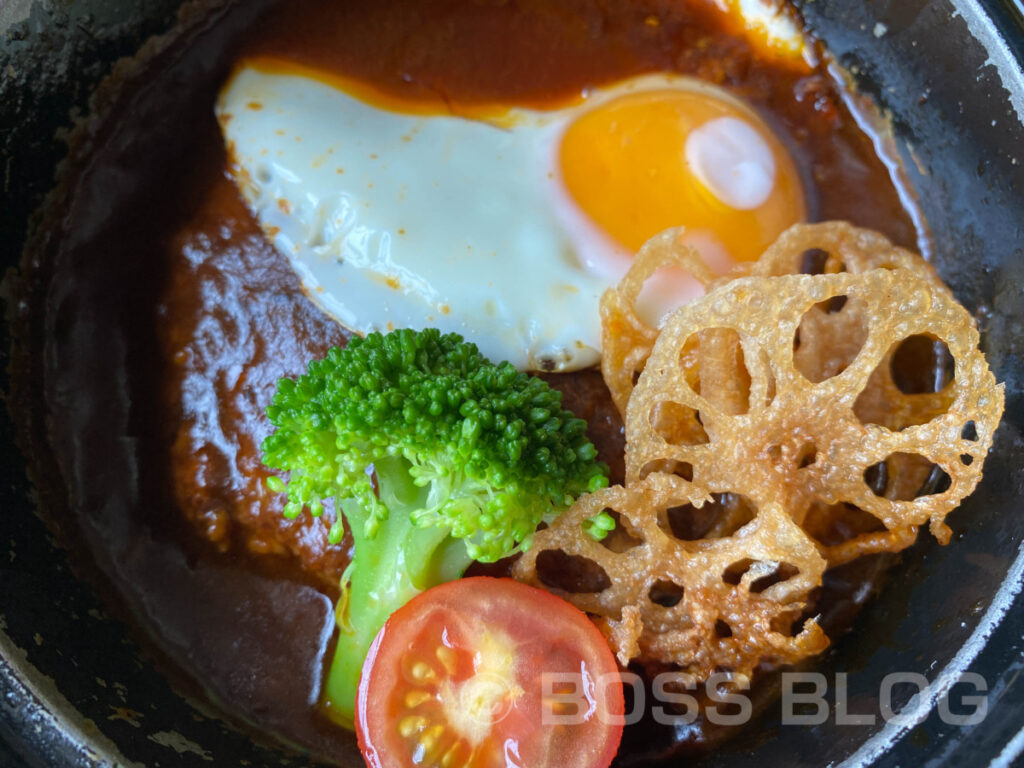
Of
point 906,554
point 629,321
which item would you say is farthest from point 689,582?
point 906,554

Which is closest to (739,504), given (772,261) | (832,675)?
(832,675)

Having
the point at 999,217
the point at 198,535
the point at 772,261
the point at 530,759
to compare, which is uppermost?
the point at 999,217

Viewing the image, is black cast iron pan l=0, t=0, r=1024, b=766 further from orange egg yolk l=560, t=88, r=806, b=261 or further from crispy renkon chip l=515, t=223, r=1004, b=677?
orange egg yolk l=560, t=88, r=806, b=261

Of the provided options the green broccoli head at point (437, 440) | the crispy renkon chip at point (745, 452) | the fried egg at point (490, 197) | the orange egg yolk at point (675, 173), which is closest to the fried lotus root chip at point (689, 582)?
the crispy renkon chip at point (745, 452)

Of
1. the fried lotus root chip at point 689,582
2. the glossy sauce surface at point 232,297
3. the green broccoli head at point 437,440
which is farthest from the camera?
the glossy sauce surface at point 232,297

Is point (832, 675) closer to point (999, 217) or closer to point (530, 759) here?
point (530, 759)

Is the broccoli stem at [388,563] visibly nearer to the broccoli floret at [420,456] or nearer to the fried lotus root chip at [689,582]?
the broccoli floret at [420,456]
